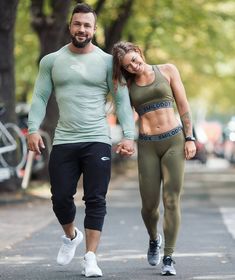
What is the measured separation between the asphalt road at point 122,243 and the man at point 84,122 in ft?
1.83

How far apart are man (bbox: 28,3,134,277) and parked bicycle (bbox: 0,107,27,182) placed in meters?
7.92

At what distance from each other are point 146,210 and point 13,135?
9.71 meters

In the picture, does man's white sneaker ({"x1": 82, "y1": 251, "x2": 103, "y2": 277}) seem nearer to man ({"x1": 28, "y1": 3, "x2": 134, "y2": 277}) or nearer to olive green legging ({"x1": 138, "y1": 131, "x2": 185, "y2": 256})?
man ({"x1": 28, "y1": 3, "x2": 134, "y2": 277})

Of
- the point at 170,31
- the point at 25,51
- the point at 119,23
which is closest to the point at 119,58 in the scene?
the point at 119,23

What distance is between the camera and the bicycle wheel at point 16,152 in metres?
17.9

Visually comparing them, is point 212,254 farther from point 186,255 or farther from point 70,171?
point 70,171

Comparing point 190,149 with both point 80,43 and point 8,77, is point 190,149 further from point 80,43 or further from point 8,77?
point 8,77

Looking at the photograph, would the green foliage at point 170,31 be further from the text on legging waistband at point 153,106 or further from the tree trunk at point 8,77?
the text on legging waistband at point 153,106

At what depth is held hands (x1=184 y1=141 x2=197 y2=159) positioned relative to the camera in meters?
8.48

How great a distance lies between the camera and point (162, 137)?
8.51m

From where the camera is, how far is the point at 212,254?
10.0 meters

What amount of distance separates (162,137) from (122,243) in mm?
2993

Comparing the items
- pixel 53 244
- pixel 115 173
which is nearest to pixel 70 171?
pixel 53 244

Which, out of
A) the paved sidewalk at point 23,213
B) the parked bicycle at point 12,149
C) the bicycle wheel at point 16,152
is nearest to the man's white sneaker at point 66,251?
the paved sidewalk at point 23,213
